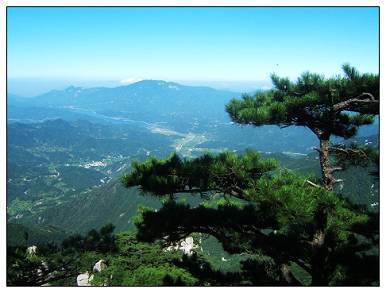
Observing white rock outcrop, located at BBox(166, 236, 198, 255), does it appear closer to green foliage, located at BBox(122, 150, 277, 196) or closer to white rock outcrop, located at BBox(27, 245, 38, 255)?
green foliage, located at BBox(122, 150, 277, 196)

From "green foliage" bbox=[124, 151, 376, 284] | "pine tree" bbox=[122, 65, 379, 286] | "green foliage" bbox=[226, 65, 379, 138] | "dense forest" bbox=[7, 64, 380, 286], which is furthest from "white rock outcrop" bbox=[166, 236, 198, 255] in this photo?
"green foliage" bbox=[226, 65, 379, 138]

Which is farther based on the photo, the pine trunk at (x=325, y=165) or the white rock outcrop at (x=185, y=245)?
the white rock outcrop at (x=185, y=245)

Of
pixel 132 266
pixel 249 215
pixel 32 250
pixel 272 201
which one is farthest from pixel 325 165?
pixel 132 266

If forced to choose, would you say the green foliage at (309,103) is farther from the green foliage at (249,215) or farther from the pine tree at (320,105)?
the green foliage at (249,215)

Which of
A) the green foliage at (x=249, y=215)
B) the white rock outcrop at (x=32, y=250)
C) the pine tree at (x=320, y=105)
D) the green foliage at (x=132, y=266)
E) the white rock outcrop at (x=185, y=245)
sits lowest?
the green foliage at (x=132, y=266)

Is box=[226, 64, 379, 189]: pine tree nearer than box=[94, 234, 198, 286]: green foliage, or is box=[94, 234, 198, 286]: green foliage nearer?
box=[226, 64, 379, 189]: pine tree

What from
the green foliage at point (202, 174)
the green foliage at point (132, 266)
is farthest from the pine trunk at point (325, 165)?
the green foliage at point (132, 266)

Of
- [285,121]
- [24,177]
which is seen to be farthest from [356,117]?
[24,177]

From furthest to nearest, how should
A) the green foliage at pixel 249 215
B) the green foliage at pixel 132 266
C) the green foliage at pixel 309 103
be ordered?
the green foliage at pixel 132 266 → the green foliage at pixel 309 103 → the green foliage at pixel 249 215

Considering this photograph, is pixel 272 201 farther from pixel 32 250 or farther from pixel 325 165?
pixel 32 250
